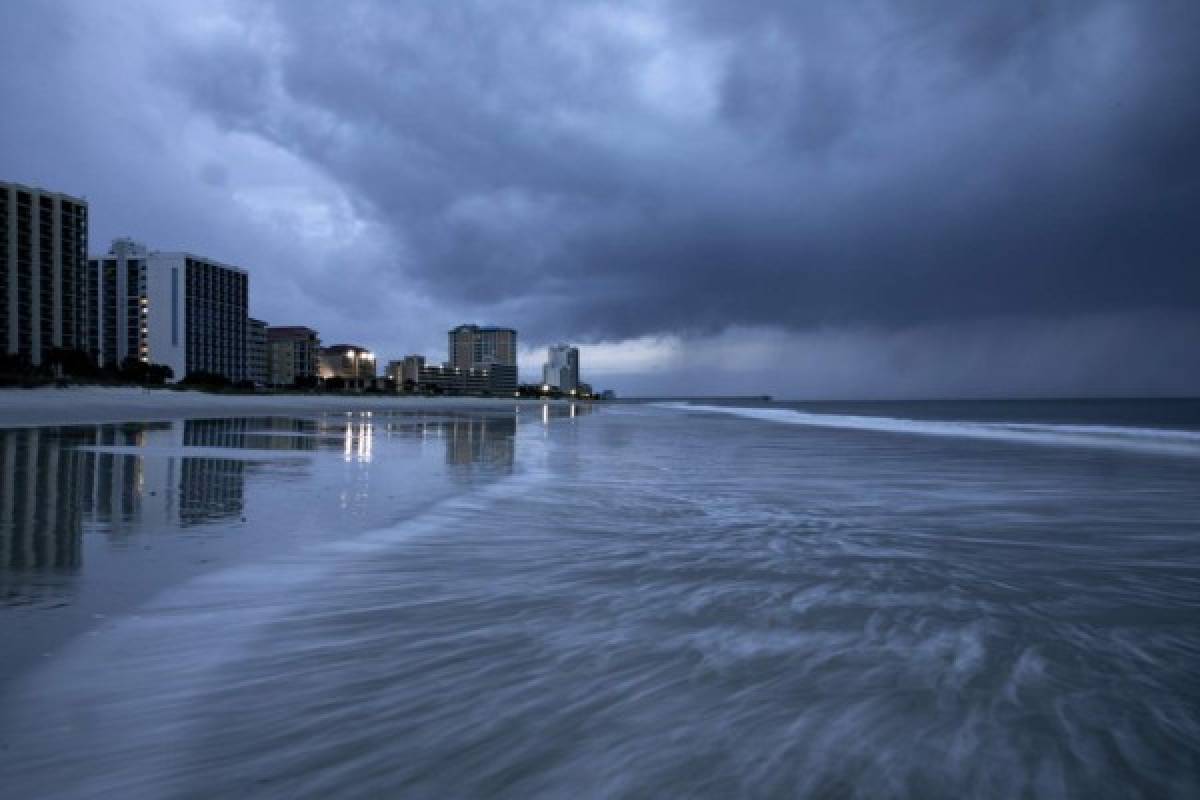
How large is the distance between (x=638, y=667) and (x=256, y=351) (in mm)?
205659

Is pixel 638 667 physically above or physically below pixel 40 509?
below

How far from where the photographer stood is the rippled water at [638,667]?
3.12m

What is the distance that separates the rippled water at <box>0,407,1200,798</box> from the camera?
3119 mm

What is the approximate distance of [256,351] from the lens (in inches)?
7313

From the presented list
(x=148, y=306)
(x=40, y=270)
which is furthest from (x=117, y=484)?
(x=148, y=306)

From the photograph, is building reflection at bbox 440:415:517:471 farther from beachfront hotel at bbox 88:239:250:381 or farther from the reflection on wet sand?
beachfront hotel at bbox 88:239:250:381

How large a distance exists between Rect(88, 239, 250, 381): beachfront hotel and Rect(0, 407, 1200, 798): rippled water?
17058 cm

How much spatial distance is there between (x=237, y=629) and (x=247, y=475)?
960 cm

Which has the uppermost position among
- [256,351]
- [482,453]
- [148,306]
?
[148,306]

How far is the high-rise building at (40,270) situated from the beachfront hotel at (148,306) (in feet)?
102

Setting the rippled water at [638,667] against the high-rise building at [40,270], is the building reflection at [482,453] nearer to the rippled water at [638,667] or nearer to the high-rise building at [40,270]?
the rippled water at [638,667]

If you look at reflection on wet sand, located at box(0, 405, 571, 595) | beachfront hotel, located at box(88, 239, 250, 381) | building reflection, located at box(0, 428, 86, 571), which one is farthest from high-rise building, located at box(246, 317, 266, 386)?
building reflection, located at box(0, 428, 86, 571)

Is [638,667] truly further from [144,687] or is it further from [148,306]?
[148,306]

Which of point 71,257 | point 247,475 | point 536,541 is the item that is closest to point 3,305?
point 71,257
